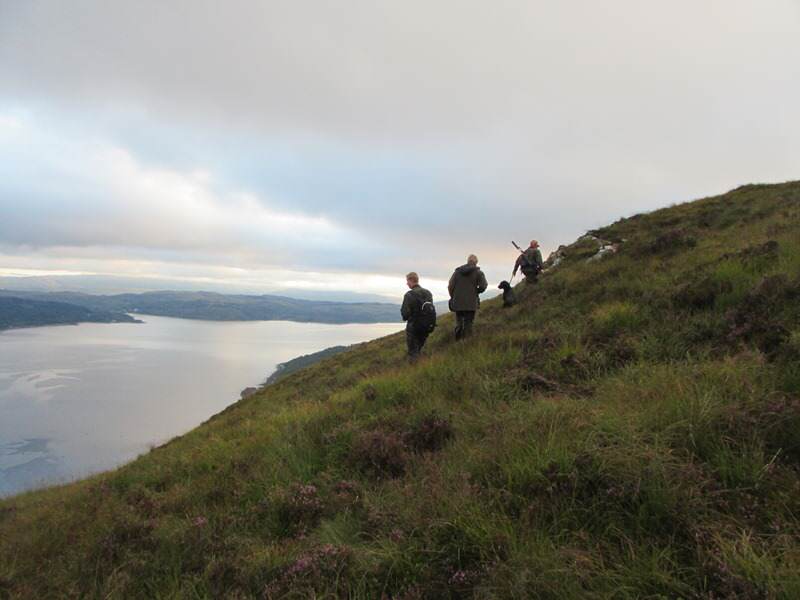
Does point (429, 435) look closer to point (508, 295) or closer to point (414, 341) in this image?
point (414, 341)

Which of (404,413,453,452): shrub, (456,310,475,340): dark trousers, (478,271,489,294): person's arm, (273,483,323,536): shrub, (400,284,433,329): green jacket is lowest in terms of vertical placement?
(273,483,323,536): shrub

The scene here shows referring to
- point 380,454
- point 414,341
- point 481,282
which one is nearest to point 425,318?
point 414,341

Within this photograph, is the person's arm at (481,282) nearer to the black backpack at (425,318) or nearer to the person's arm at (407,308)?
the black backpack at (425,318)

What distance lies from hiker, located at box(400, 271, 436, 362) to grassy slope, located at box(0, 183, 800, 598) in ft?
8.71

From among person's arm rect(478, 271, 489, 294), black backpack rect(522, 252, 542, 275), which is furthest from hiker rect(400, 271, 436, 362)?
black backpack rect(522, 252, 542, 275)

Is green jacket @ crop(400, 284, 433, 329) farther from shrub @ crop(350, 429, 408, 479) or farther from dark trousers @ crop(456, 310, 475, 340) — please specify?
shrub @ crop(350, 429, 408, 479)

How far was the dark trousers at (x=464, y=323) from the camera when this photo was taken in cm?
1128

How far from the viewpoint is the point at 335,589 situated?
125 inches

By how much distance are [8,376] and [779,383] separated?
180283 millimetres

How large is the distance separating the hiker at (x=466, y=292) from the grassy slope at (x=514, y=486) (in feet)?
9.79

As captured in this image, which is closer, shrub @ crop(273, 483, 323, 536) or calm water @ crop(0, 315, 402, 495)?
shrub @ crop(273, 483, 323, 536)

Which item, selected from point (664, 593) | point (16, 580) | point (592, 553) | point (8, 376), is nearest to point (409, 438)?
point (592, 553)

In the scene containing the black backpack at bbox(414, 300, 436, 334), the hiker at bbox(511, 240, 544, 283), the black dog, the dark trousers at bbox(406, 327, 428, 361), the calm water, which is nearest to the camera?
the black backpack at bbox(414, 300, 436, 334)

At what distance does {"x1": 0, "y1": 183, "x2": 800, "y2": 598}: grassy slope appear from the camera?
2879 mm
